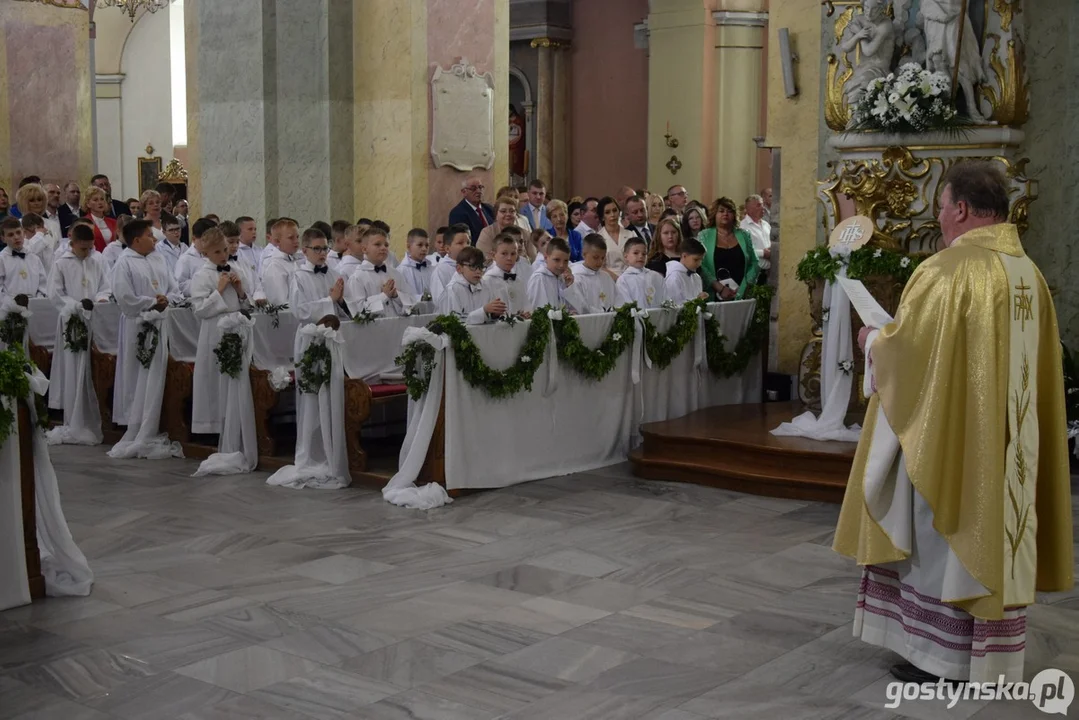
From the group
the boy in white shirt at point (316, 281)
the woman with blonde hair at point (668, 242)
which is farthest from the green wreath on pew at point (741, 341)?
the boy in white shirt at point (316, 281)

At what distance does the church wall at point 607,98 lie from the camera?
70.2ft

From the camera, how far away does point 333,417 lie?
884cm

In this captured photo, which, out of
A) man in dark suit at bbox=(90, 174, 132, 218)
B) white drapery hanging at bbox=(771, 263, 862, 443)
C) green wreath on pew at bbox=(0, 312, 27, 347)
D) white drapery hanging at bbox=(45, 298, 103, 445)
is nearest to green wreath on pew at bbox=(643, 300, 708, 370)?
white drapery hanging at bbox=(771, 263, 862, 443)

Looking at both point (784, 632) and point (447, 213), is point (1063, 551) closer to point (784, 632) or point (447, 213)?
point (784, 632)

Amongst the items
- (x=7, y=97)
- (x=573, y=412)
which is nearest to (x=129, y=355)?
(x=573, y=412)

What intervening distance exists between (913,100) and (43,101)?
12.2m

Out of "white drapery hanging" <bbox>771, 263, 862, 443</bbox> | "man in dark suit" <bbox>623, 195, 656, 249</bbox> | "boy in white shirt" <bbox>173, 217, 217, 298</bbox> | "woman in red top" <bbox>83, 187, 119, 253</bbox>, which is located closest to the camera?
"white drapery hanging" <bbox>771, 263, 862, 443</bbox>

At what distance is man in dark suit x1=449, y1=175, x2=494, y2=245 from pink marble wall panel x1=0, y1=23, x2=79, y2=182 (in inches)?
279

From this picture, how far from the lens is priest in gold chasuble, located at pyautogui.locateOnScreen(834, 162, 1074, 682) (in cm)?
A: 491

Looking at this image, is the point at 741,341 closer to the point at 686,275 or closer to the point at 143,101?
the point at 686,275

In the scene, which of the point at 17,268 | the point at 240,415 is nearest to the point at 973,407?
the point at 240,415

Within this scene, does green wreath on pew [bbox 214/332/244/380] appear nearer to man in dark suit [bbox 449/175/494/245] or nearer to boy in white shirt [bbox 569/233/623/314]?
boy in white shirt [bbox 569/233/623/314]

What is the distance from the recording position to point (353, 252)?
1090 centimetres

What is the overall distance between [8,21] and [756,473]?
41.3 ft
